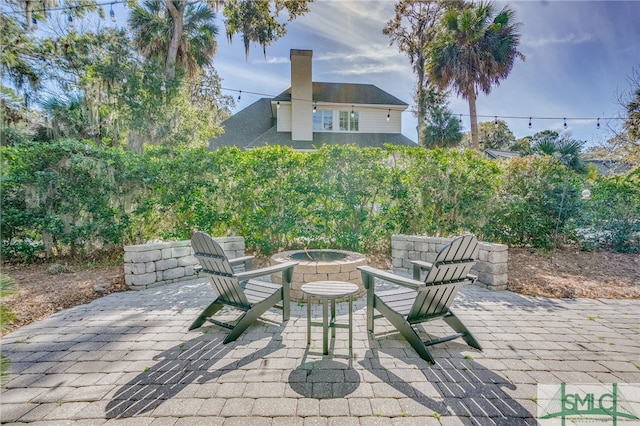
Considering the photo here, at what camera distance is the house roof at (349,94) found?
1370cm

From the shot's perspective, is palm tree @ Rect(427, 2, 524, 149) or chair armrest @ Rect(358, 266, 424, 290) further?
palm tree @ Rect(427, 2, 524, 149)

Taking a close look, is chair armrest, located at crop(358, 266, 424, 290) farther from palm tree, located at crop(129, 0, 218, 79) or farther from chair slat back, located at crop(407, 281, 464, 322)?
palm tree, located at crop(129, 0, 218, 79)

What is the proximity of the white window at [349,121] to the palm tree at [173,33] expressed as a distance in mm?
5968

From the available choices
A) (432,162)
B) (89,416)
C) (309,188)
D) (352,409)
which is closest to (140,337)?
(89,416)

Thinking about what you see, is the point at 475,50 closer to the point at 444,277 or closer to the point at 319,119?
the point at 319,119

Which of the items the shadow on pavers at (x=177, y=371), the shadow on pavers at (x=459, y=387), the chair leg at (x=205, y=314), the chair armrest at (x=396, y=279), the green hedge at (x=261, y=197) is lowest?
the shadow on pavers at (x=459, y=387)

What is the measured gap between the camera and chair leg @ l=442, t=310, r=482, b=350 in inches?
99.6

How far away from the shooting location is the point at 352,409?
179 cm

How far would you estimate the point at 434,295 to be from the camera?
97.9 inches

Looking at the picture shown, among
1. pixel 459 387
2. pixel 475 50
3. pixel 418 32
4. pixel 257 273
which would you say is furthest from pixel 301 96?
pixel 459 387

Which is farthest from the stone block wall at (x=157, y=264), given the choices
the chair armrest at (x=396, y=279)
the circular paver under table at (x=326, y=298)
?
the chair armrest at (x=396, y=279)

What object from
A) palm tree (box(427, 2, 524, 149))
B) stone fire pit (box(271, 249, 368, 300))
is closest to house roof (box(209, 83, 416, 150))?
palm tree (box(427, 2, 524, 149))

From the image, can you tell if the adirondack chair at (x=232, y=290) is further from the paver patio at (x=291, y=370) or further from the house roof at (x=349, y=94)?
the house roof at (x=349, y=94)

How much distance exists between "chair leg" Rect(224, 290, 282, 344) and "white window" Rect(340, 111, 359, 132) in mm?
12073
